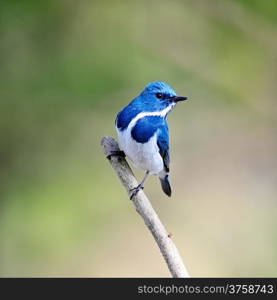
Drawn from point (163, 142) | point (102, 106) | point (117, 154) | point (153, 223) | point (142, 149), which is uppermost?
point (102, 106)

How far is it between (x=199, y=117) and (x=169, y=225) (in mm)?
1325

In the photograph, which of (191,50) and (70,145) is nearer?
(191,50)

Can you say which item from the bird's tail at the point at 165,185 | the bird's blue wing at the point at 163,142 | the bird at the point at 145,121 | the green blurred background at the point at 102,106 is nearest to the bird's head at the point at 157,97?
the bird at the point at 145,121

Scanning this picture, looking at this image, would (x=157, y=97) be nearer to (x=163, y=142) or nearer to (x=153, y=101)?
(x=153, y=101)

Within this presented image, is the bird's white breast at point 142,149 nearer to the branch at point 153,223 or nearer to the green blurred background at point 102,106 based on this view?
the branch at point 153,223

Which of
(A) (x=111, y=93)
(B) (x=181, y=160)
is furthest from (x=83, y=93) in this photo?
(B) (x=181, y=160)

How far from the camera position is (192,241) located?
698cm

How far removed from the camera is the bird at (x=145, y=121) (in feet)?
11.5

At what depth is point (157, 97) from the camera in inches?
138

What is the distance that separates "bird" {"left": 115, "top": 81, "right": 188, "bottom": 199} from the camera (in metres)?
3.49

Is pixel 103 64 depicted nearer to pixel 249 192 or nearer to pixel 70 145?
pixel 70 145

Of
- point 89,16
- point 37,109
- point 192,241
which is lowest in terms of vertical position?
point 192,241

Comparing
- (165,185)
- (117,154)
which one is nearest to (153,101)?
(117,154)

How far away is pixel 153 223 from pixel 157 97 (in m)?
1.14
